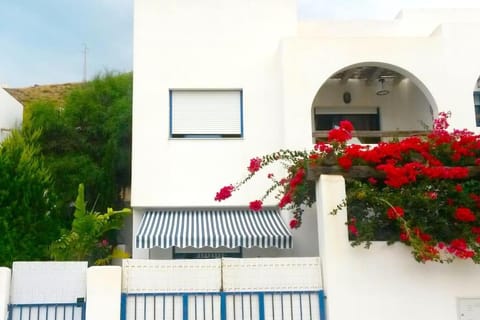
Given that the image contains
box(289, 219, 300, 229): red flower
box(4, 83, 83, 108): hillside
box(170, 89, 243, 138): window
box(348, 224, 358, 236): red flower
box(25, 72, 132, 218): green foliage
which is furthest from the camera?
box(4, 83, 83, 108): hillside

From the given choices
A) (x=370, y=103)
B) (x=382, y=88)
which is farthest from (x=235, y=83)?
(x=382, y=88)

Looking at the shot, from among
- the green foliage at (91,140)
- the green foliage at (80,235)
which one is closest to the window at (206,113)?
the green foliage at (80,235)

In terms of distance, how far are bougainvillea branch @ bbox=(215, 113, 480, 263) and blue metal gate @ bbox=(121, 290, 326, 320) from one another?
2.13 metres

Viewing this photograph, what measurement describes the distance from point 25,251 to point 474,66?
17.3 meters

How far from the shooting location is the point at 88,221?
1850cm

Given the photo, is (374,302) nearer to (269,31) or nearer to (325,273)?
(325,273)

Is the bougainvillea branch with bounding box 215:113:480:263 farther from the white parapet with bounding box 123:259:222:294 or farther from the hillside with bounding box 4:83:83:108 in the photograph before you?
the hillside with bounding box 4:83:83:108

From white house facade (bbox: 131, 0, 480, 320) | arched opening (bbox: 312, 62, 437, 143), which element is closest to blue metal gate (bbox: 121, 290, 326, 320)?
white house facade (bbox: 131, 0, 480, 320)

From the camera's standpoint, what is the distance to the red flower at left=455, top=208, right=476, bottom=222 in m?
13.9

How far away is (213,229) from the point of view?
61.9 feet

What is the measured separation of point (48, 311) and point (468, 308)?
10.7m

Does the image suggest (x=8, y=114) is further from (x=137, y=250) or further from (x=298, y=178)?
(x=298, y=178)

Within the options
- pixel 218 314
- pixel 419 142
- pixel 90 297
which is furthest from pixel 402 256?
pixel 90 297

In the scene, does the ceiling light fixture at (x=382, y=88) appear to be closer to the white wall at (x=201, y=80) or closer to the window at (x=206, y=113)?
the white wall at (x=201, y=80)
